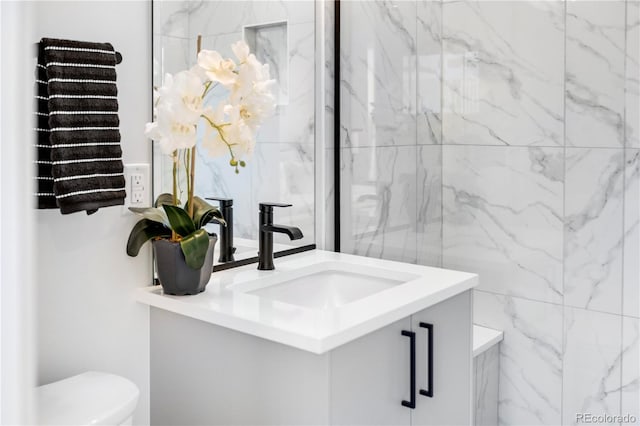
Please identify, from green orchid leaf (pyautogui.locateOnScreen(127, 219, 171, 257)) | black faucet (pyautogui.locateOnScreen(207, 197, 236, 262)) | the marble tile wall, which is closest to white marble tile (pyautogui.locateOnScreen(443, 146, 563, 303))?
the marble tile wall

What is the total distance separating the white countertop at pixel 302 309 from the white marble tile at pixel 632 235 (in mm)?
650

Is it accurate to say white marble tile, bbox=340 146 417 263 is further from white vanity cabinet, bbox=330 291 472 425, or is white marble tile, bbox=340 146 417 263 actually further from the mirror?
white vanity cabinet, bbox=330 291 472 425

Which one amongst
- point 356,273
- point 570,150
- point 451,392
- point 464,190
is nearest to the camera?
point 451,392

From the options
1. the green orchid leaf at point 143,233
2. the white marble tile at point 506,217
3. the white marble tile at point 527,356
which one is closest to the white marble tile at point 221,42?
the green orchid leaf at point 143,233

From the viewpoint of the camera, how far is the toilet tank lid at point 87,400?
118 centimetres

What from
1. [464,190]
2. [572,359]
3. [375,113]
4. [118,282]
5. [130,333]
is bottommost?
[572,359]

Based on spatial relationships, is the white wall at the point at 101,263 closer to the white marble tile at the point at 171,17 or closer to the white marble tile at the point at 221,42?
the white marble tile at the point at 171,17

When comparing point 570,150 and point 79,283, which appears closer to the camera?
point 79,283

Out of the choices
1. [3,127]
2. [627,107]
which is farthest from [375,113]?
[3,127]

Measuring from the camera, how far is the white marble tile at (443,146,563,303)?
217 centimetres

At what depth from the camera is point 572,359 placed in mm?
2148

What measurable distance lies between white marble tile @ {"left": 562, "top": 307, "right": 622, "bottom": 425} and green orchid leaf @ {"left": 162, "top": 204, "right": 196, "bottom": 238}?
1413mm

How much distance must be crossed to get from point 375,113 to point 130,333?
3.74 ft

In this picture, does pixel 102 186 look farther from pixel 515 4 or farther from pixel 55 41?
pixel 515 4
